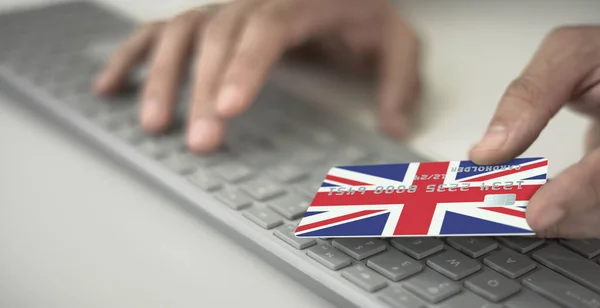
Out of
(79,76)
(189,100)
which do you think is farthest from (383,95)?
(79,76)

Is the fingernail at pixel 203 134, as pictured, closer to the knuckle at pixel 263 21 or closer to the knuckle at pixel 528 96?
the knuckle at pixel 263 21

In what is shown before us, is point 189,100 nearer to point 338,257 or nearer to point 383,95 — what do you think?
point 383,95

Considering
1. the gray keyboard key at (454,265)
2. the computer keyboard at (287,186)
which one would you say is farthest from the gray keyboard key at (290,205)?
the gray keyboard key at (454,265)

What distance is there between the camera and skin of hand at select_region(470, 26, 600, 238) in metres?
0.38

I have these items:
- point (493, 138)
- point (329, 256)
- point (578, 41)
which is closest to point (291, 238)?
point (329, 256)

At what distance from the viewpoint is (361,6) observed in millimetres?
806

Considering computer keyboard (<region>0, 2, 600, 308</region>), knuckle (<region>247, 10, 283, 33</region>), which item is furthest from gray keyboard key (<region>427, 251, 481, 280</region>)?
knuckle (<region>247, 10, 283, 33</region>)

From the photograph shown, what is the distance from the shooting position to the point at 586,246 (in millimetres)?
417

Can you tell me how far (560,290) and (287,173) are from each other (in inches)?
9.0

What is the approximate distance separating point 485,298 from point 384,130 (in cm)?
32

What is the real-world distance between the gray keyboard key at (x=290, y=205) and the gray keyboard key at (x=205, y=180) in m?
0.05

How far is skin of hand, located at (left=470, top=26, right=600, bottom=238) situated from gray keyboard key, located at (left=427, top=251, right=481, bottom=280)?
0.04 meters

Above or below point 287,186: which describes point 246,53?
above

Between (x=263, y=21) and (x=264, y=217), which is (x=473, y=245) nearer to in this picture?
(x=264, y=217)
